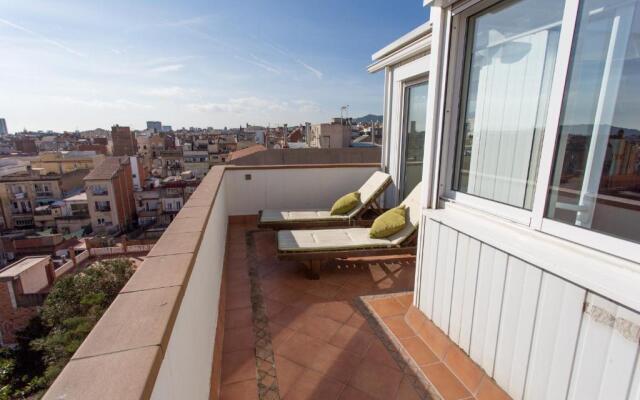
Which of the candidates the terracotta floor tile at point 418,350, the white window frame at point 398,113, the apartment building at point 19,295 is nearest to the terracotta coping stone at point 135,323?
the terracotta floor tile at point 418,350

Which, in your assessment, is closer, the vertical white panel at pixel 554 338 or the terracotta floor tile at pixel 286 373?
the vertical white panel at pixel 554 338

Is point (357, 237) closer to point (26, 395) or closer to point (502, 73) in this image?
point (502, 73)

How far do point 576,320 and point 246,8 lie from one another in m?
9.59

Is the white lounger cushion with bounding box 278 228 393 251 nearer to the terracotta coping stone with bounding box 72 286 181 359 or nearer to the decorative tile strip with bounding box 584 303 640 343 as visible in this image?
the decorative tile strip with bounding box 584 303 640 343

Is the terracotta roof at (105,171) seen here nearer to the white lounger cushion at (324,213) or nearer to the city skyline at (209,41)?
the city skyline at (209,41)

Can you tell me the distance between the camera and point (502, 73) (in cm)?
201

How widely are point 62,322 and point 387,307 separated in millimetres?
15790

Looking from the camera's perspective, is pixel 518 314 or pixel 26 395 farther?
pixel 26 395

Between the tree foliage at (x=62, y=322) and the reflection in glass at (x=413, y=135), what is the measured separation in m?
12.1

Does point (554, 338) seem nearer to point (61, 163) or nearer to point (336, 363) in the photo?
point (336, 363)

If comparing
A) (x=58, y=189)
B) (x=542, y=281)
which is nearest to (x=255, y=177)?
(x=542, y=281)

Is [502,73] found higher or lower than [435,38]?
lower

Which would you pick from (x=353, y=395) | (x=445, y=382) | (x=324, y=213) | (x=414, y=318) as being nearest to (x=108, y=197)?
(x=324, y=213)

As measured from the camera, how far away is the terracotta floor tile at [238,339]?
7.82ft
